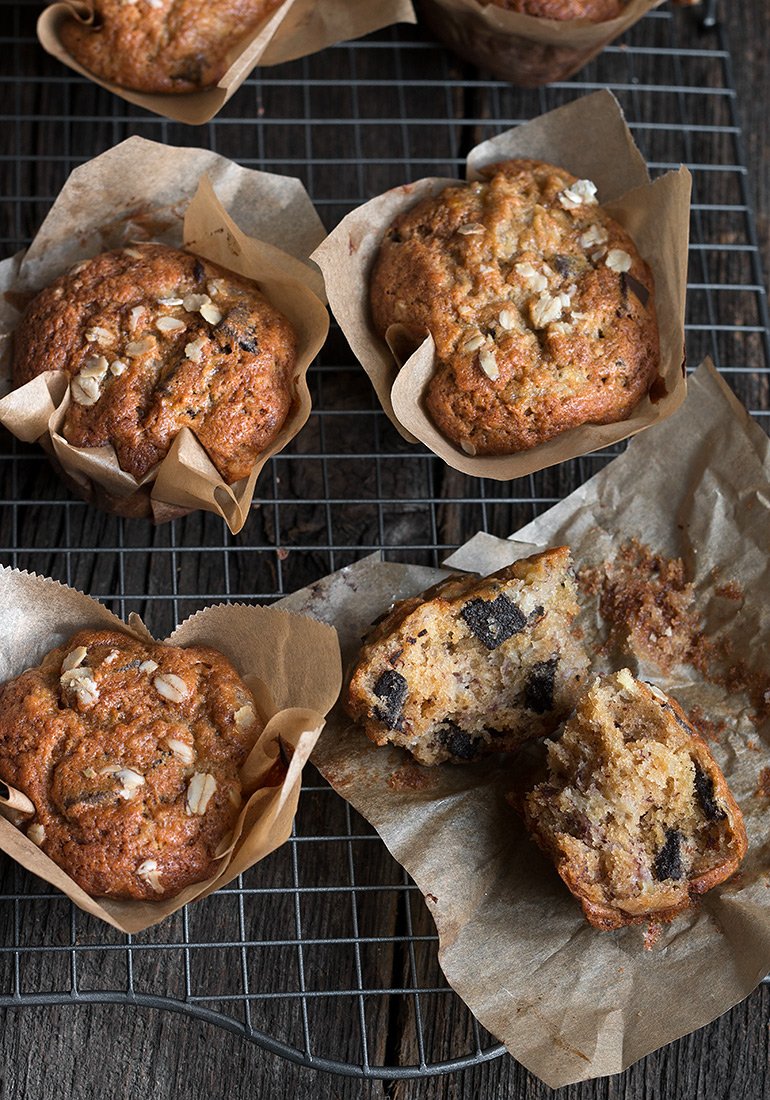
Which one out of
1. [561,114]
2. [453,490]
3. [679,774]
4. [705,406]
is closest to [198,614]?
[453,490]

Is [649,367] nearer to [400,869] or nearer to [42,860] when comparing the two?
[400,869]

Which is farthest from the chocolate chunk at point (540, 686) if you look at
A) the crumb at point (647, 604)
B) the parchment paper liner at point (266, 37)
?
the parchment paper liner at point (266, 37)

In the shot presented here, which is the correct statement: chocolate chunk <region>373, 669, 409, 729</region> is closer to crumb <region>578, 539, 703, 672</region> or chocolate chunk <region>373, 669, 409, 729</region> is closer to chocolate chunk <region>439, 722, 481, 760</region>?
chocolate chunk <region>439, 722, 481, 760</region>

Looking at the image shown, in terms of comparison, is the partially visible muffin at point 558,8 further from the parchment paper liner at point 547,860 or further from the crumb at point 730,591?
the crumb at point 730,591

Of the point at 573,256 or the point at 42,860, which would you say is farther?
the point at 573,256

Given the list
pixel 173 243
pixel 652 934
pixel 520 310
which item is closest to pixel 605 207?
pixel 520 310

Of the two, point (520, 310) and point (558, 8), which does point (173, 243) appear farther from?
point (558, 8)
